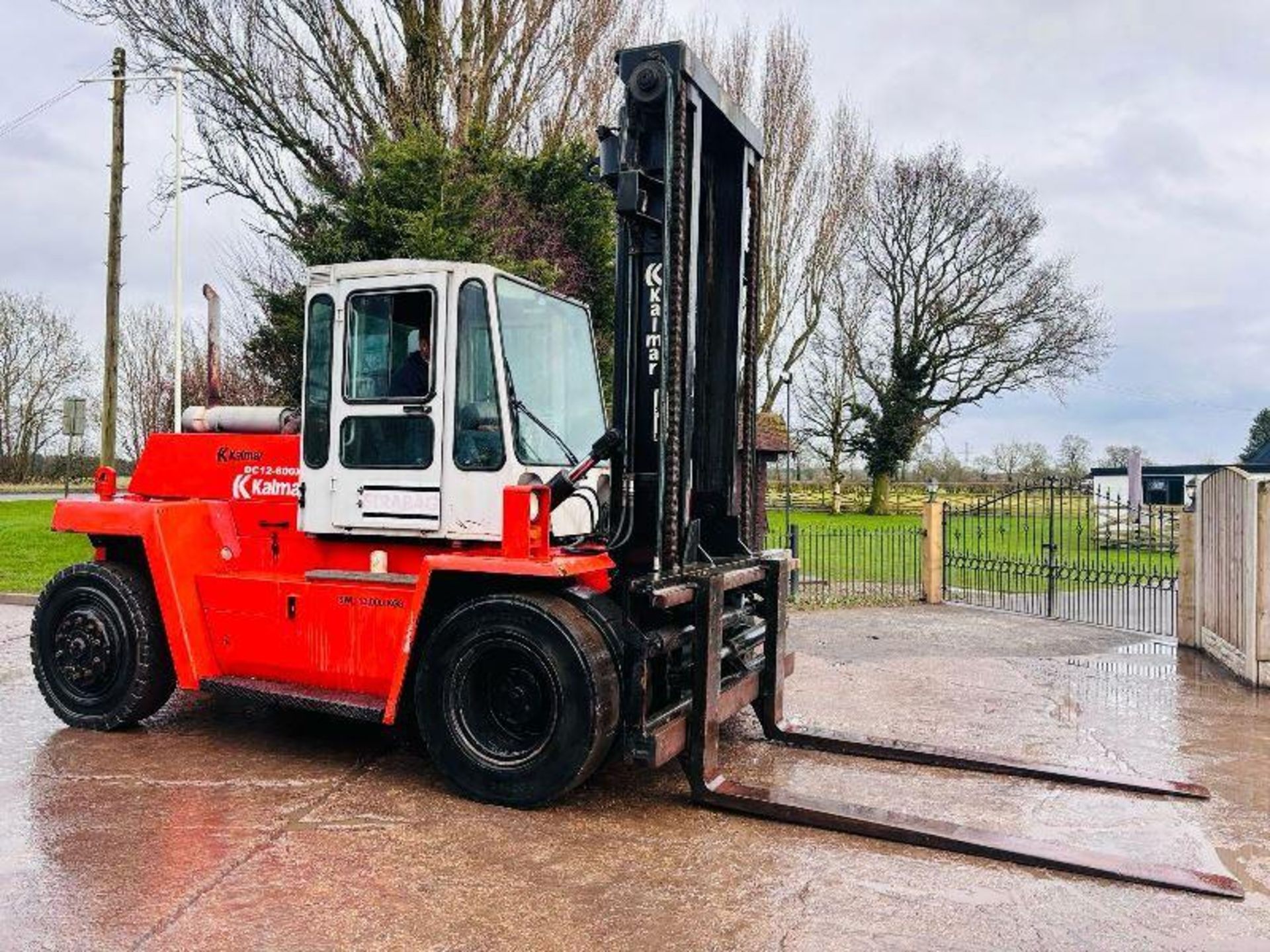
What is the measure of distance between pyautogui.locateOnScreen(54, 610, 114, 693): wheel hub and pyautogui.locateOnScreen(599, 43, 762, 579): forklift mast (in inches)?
141

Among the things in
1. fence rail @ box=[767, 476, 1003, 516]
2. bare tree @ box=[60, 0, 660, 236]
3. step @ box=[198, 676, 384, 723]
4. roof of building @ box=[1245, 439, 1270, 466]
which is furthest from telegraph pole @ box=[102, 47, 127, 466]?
roof of building @ box=[1245, 439, 1270, 466]

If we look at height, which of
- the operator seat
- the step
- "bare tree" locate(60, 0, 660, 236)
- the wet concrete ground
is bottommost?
the wet concrete ground

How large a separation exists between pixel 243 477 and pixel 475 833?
3.09 metres

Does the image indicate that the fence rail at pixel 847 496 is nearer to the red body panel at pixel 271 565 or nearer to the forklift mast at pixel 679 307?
the forklift mast at pixel 679 307

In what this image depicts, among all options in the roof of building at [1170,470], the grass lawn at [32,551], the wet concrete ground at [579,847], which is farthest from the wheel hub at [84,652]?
the roof of building at [1170,470]

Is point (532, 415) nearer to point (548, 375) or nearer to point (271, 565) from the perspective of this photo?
point (548, 375)

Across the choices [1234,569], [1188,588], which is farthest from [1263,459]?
[1234,569]

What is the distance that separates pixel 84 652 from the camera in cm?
669

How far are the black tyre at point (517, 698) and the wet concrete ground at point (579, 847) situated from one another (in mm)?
219

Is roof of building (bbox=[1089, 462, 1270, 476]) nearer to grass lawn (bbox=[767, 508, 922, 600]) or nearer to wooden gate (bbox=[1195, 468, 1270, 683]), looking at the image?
grass lawn (bbox=[767, 508, 922, 600])

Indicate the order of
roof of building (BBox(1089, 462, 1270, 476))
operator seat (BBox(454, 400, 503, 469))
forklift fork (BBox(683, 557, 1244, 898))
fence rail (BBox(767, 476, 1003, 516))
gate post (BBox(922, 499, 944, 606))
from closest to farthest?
forklift fork (BBox(683, 557, 1244, 898)), operator seat (BBox(454, 400, 503, 469)), gate post (BBox(922, 499, 944, 606)), roof of building (BBox(1089, 462, 1270, 476)), fence rail (BBox(767, 476, 1003, 516))

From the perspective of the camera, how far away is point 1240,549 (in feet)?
30.5

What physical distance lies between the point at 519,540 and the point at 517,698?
0.84 m

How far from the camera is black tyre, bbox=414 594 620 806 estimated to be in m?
5.05
